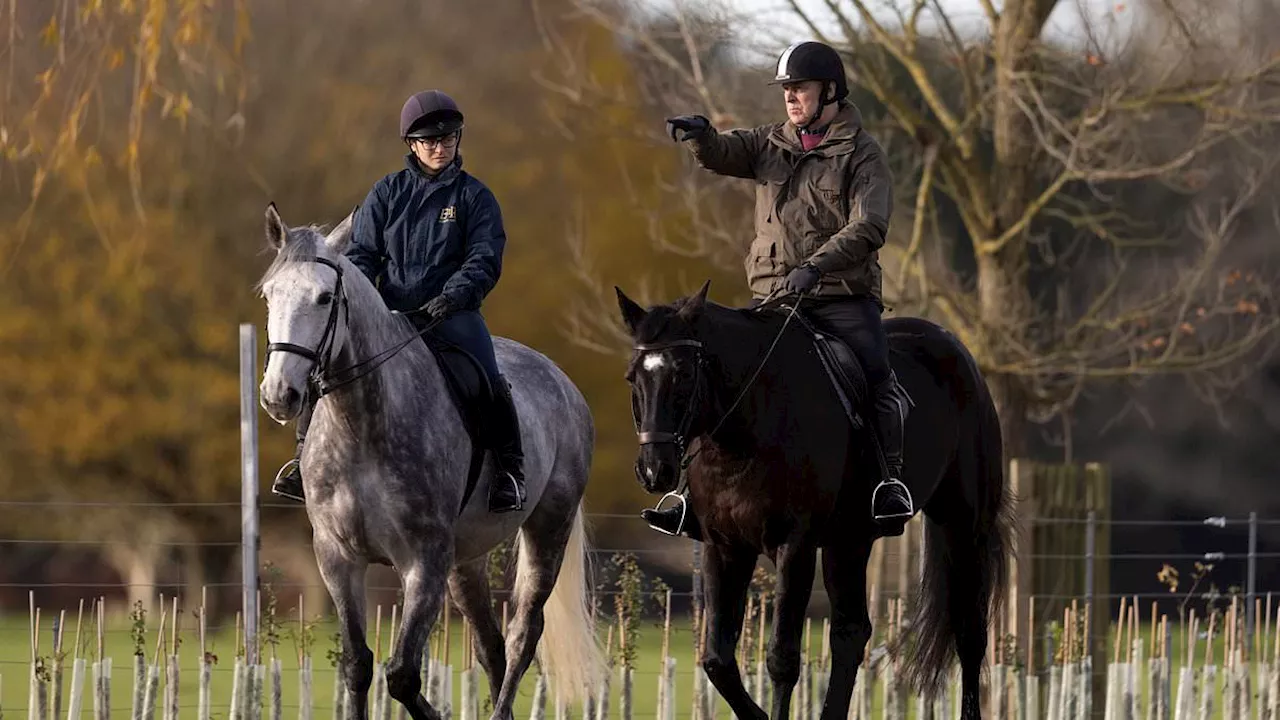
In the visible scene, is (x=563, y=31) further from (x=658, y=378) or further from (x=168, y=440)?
(x=658, y=378)

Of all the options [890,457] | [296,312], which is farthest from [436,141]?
[890,457]

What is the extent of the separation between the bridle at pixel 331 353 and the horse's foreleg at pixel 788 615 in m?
1.58

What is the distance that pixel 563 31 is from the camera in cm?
1825

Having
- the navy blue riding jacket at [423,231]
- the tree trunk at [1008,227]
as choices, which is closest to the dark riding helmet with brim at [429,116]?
the navy blue riding jacket at [423,231]

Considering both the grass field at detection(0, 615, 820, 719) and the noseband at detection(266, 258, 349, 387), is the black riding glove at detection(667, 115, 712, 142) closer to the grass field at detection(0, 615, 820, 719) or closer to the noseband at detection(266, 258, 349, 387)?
the noseband at detection(266, 258, 349, 387)

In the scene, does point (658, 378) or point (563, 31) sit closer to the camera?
point (658, 378)

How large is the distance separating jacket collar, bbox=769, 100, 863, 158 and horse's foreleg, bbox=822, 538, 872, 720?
1473 mm

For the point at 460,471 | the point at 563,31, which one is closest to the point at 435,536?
the point at 460,471

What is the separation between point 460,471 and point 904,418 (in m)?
1.71

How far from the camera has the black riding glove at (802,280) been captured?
6.63 metres

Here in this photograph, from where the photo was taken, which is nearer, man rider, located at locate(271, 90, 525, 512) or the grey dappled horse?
the grey dappled horse

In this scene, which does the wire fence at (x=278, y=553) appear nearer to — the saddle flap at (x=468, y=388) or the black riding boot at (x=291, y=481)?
the saddle flap at (x=468, y=388)

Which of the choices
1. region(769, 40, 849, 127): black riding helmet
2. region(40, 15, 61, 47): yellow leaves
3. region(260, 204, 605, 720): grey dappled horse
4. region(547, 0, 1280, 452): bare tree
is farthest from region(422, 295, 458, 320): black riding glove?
region(547, 0, 1280, 452): bare tree

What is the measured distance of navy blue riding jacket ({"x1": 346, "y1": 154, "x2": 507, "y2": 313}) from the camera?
287 inches
